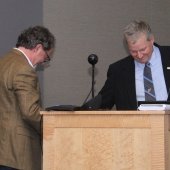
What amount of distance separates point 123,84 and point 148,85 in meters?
0.22

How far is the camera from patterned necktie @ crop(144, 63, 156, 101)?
349cm

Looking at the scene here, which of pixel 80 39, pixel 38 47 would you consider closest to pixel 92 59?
pixel 38 47

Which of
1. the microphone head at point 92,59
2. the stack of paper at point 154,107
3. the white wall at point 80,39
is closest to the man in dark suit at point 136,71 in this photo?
the microphone head at point 92,59

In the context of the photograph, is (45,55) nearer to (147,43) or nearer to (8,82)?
(8,82)

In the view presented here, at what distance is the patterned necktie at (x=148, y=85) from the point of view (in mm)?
3486

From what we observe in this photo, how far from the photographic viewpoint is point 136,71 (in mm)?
3674

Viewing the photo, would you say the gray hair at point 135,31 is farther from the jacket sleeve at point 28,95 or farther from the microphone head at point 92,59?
the jacket sleeve at point 28,95

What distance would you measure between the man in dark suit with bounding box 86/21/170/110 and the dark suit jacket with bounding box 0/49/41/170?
1.99ft

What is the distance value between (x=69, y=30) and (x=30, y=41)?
5.63ft

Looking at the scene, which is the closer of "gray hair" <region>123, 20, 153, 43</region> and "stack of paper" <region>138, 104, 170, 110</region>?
"stack of paper" <region>138, 104, 170, 110</region>

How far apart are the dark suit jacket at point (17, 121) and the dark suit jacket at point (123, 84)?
0.77 meters

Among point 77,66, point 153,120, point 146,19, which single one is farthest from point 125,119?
point 146,19

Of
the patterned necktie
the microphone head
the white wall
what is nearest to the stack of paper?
the patterned necktie

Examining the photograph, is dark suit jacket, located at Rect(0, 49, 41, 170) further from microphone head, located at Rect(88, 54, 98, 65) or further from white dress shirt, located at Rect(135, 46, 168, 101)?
microphone head, located at Rect(88, 54, 98, 65)
